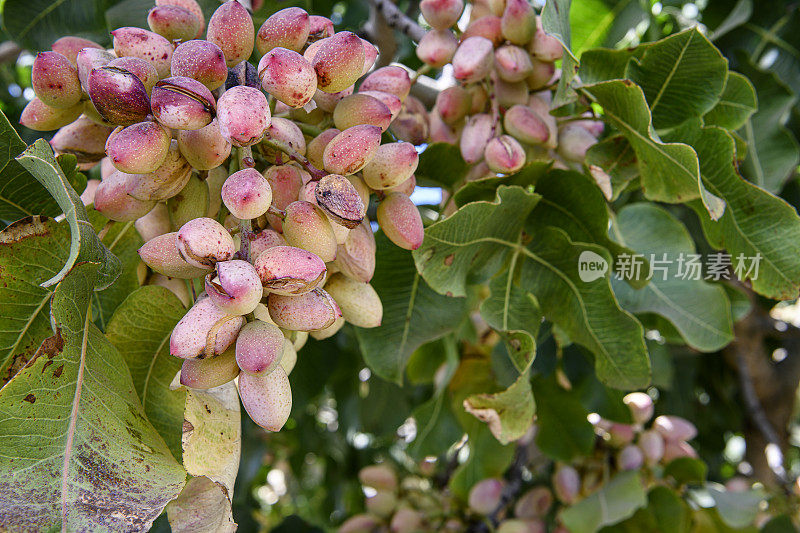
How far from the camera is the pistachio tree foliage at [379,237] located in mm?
516

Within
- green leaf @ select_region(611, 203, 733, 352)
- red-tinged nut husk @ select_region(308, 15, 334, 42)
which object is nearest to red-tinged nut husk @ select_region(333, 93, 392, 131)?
red-tinged nut husk @ select_region(308, 15, 334, 42)

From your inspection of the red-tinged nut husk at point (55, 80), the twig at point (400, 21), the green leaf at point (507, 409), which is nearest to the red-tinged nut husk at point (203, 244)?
the red-tinged nut husk at point (55, 80)

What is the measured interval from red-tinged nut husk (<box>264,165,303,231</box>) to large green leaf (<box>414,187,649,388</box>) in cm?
18

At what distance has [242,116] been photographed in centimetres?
53

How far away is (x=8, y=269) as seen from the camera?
568 millimetres

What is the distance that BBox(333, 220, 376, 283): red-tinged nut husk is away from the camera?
614mm

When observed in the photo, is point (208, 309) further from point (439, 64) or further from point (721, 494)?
Answer: point (721, 494)

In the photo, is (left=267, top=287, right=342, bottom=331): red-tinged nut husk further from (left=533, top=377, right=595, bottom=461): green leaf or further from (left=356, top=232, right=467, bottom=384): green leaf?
(left=533, top=377, right=595, bottom=461): green leaf

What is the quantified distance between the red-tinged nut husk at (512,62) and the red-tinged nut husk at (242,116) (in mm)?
397

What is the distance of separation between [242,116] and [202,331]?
169 millimetres

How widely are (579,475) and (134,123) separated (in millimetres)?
1199

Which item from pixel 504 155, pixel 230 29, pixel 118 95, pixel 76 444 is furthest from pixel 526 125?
pixel 76 444

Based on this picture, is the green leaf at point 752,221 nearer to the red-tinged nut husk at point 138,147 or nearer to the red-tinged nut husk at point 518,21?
the red-tinged nut husk at point 518,21

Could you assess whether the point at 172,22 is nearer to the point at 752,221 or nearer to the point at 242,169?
the point at 242,169
